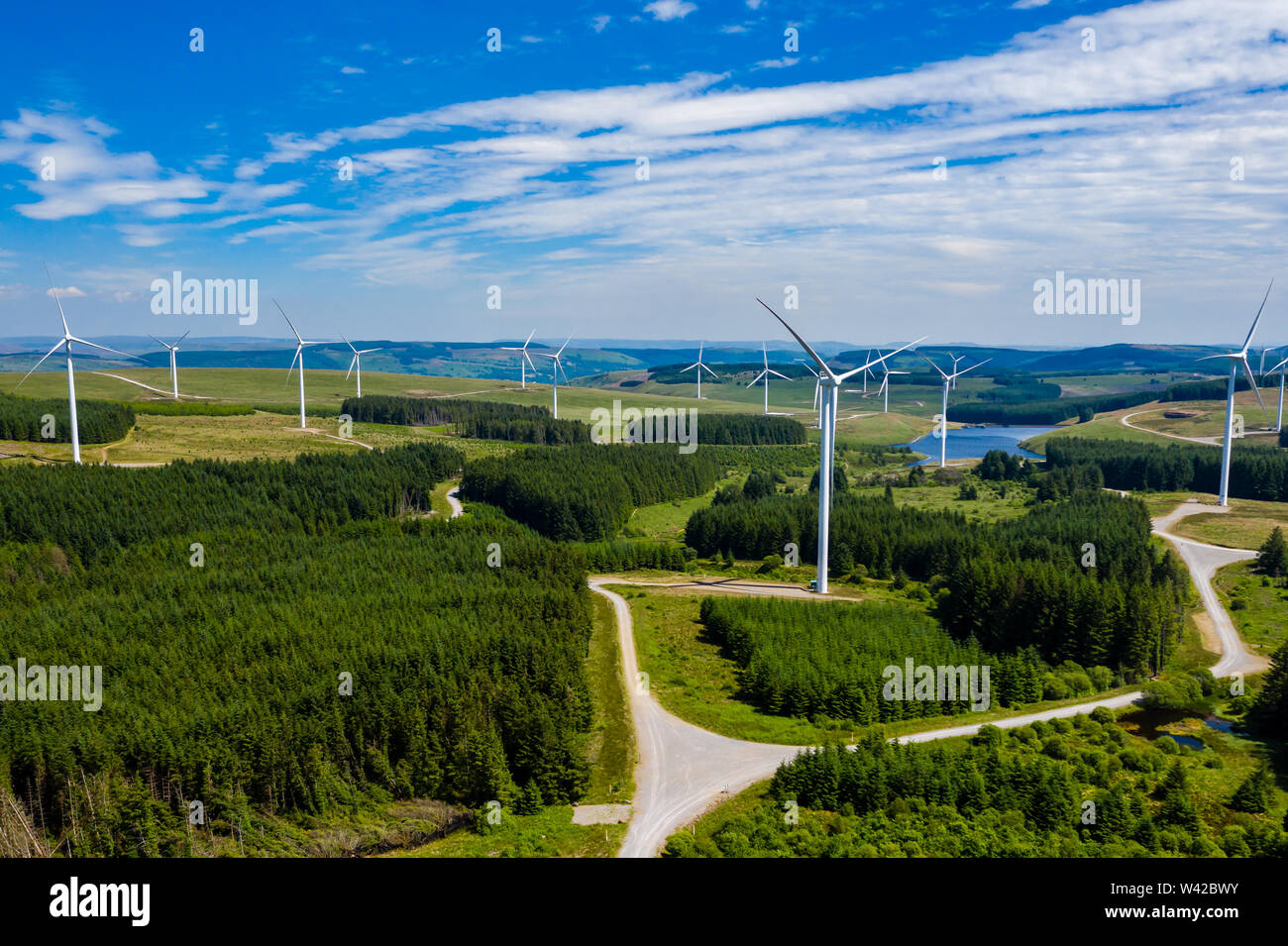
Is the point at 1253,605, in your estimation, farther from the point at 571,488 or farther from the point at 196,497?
the point at 196,497

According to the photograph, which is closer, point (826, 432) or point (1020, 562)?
point (826, 432)

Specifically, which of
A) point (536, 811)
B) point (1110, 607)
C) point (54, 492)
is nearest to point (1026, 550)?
point (1110, 607)

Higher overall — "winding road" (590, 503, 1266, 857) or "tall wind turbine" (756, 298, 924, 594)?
"tall wind turbine" (756, 298, 924, 594)

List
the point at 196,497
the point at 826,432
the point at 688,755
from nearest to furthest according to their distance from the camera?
the point at 688,755 → the point at 826,432 → the point at 196,497

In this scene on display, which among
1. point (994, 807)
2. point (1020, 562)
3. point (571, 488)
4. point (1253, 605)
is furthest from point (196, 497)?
point (1253, 605)

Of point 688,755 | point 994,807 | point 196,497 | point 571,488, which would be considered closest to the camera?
point 994,807

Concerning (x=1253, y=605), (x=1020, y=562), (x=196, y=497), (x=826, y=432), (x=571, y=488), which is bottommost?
(x=1253, y=605)

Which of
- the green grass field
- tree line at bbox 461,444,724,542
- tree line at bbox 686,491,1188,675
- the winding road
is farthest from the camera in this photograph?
tree line at bbox 461,444,724,542

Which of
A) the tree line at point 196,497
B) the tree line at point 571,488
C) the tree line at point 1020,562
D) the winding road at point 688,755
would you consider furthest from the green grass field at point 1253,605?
the tree line at point 196,497

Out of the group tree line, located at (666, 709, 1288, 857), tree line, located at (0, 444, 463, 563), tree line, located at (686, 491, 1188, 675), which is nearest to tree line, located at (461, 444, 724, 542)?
tree line, located at (0, 444, 463, 563)

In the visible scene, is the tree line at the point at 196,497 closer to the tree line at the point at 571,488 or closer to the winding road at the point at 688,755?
the tree line at the point at 571,488

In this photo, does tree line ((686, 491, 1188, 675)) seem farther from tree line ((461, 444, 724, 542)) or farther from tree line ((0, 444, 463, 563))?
tree line ((0, 444, 463, 563))
